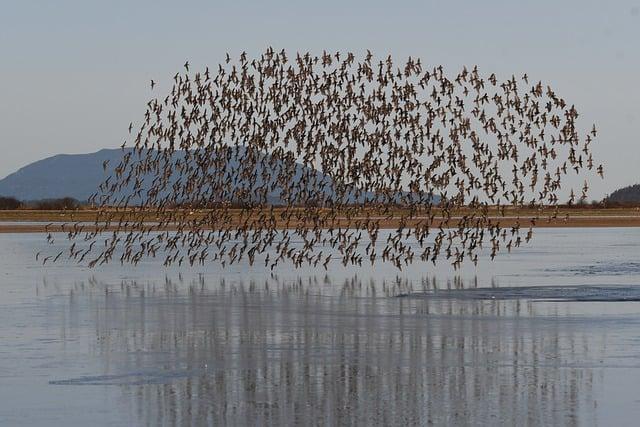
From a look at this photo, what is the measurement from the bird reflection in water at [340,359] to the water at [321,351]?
28 mm

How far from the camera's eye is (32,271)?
1119 inches

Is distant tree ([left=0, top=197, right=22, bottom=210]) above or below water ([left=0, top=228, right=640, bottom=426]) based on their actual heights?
above

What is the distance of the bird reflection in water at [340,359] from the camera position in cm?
1007

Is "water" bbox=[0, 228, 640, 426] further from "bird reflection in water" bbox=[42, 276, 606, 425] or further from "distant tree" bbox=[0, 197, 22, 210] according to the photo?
"distant tree" bbox=[0, 197, 22, 210]

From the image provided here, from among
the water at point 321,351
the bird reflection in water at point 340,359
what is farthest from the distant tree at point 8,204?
the bird reflection in water at point 340,359

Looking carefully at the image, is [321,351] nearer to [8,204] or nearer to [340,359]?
[340,359]

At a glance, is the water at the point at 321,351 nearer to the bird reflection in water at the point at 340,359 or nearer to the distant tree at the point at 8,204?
the bird reflection in water at the point at 340,359

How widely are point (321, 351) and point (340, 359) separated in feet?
2.24

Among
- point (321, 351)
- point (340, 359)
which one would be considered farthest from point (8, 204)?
point (340, 359)

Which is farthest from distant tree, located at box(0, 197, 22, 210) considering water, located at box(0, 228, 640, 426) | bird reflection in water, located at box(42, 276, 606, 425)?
bird reflection in water, located at box(42, 276, 606, 425)

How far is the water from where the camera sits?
10.1m

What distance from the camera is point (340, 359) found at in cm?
1306

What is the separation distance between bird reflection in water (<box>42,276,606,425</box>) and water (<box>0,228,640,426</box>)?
0.09ft

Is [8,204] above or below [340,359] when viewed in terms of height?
above
